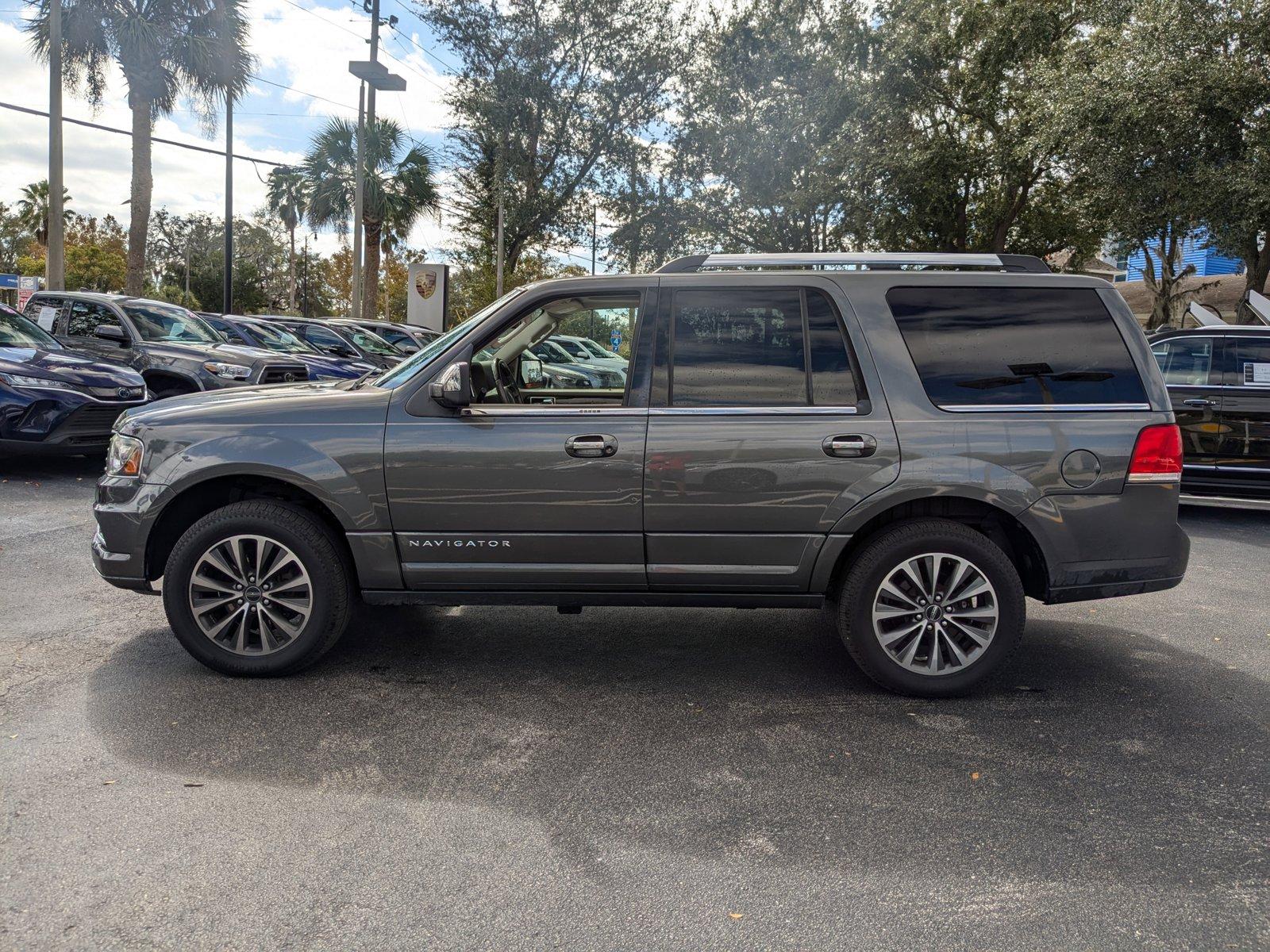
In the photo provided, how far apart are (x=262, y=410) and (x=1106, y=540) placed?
3.75 meters

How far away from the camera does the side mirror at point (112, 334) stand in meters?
11.9

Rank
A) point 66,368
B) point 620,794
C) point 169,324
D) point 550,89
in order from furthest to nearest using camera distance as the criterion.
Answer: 1. point 550,89
2. point 169,324
3. point 66,368
4. point 620,794

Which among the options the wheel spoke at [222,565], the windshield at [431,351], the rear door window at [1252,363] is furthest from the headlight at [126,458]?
the rear door window at [1252,363]

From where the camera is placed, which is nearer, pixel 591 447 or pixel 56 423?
pixel 591 447

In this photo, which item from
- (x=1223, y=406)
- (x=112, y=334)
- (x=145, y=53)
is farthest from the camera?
(x=145, y=53)

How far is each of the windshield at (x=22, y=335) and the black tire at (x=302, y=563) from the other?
24.1ft

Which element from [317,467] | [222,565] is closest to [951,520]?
[317,467]

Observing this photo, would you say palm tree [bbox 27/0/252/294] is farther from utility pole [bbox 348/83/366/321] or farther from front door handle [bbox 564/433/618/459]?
front door handle [bbox 564/433/618/459]

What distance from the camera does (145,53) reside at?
77.6 ft

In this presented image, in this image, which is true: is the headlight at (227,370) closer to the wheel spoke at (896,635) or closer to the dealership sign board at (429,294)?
the wheel spoke at (896,635)

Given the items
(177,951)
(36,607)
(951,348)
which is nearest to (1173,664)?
(951,348)

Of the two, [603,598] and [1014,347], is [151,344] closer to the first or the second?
[603,598]

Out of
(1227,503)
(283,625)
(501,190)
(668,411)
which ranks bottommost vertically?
(283,625)

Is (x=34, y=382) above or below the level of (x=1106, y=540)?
above
